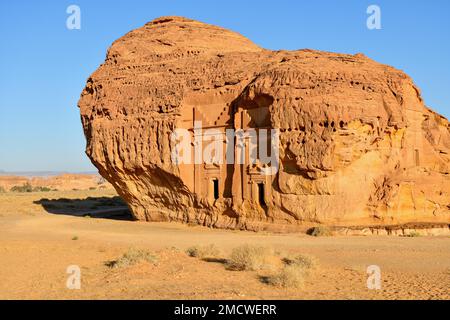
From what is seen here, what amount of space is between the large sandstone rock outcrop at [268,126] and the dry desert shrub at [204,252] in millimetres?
6758

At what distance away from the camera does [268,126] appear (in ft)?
78.6

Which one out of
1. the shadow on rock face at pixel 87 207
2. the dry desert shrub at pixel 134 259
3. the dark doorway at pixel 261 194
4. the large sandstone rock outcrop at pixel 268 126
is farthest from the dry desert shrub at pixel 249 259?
the shadow on rock face at pixel 87 207

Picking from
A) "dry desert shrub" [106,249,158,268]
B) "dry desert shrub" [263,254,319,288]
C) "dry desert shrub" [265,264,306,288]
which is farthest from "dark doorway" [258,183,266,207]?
"dry desert shrub" [265,264,306,288]

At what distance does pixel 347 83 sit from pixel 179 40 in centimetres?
1230

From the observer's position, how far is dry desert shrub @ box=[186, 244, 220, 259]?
55.5 feet

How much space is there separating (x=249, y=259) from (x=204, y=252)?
307 cm

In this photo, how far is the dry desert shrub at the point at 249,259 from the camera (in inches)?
562

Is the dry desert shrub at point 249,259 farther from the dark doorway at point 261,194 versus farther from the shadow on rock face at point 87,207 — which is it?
the shadow on rock face at point 87,207

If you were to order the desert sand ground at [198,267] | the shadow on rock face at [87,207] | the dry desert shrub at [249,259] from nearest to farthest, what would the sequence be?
the desert sand ground at [198,267] < the dry desert shrub at [249,259] < the shadow on rock face at [87,207]

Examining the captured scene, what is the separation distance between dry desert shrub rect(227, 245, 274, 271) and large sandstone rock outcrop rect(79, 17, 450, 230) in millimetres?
7869

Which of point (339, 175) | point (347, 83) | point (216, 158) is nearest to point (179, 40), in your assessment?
point (216, 158)
